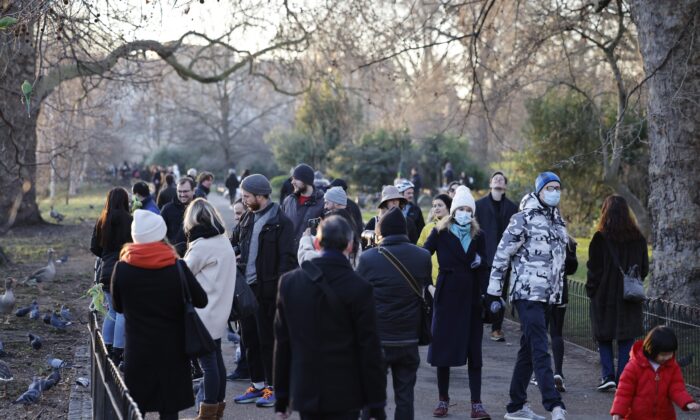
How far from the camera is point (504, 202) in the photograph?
11797mm

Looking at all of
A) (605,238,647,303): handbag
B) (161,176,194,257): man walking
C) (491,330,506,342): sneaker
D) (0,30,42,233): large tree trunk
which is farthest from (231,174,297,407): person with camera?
(0,30,42,233): large tree trunk

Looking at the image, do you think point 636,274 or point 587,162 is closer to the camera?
point 636,274

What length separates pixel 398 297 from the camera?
708 centimetres

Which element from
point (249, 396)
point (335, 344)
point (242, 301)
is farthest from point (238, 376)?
point (335, 344)

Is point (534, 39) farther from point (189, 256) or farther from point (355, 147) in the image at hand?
point (355, 147)

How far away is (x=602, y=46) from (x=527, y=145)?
28.7ft

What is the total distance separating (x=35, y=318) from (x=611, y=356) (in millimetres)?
7735

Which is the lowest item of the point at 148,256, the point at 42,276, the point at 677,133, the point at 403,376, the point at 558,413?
the point at 42,276

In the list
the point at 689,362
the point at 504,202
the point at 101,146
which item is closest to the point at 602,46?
the point at 504,202

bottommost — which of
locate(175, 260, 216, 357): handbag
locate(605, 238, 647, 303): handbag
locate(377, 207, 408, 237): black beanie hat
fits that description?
locate(175, 260, 216, 357): handbag

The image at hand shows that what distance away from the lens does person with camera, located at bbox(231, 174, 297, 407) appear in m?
8.63

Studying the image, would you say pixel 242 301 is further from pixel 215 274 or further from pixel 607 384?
pixel 607 384

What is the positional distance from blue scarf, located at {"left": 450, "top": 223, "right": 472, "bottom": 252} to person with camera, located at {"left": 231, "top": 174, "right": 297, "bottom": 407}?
135 centimetres

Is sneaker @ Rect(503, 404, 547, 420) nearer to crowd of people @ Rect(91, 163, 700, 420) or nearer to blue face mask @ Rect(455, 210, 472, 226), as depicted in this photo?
crowd of people @ Rect(91, 163, 700, 420)
